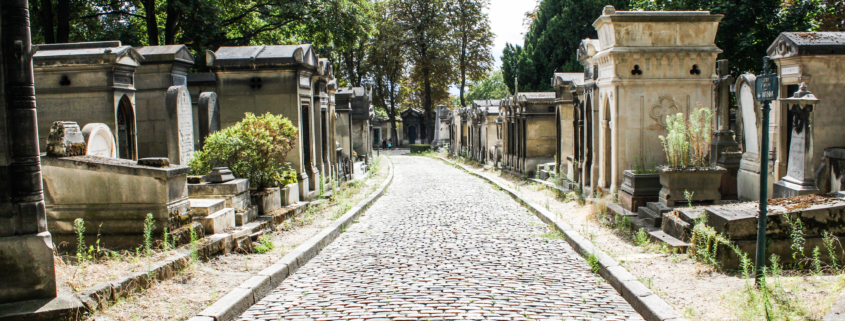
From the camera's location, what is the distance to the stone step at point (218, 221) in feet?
21.8

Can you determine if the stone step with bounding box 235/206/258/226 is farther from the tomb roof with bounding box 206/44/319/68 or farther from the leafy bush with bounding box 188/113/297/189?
the tomb roof with bounding box 206/44/319/68

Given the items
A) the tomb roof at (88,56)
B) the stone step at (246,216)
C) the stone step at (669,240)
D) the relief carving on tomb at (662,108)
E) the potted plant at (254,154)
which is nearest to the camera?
the stone step at (669,240)

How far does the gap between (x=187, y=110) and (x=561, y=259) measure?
6.90m

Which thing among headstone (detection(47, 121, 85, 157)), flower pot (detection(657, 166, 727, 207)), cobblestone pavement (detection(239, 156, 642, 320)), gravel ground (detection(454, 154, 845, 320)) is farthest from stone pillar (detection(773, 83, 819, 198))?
headstone (detection(47, 121, 85, 157))

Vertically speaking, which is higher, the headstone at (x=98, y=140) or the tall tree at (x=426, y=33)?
the tall tree at (x=426, y=33)

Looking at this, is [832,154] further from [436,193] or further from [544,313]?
[436,193]

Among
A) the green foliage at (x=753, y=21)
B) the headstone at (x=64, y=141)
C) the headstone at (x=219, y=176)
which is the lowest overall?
the headstone at (x=219, y=176)

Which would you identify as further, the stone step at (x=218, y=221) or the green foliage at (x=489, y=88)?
the green foliage at (x=489, y=88)

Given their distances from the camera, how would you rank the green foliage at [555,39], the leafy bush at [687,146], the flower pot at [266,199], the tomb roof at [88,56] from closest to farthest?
1. the leafy bush at [687,146]
2. the flower pot at [266,199]
3. the tomb roof at [88,56]
4. the green foliage at [555,39]

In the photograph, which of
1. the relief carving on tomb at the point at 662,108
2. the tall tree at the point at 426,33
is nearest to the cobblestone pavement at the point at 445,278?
the relief carving on tomb at the point at 662,108

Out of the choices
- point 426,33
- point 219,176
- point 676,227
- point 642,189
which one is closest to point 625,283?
point 676,227

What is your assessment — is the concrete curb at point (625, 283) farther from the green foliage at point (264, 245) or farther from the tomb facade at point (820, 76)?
the green foliage at point (264, 245)

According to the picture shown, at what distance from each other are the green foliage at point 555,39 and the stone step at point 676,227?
22666 mm

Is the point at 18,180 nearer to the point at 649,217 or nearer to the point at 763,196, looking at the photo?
the point at 763,196
